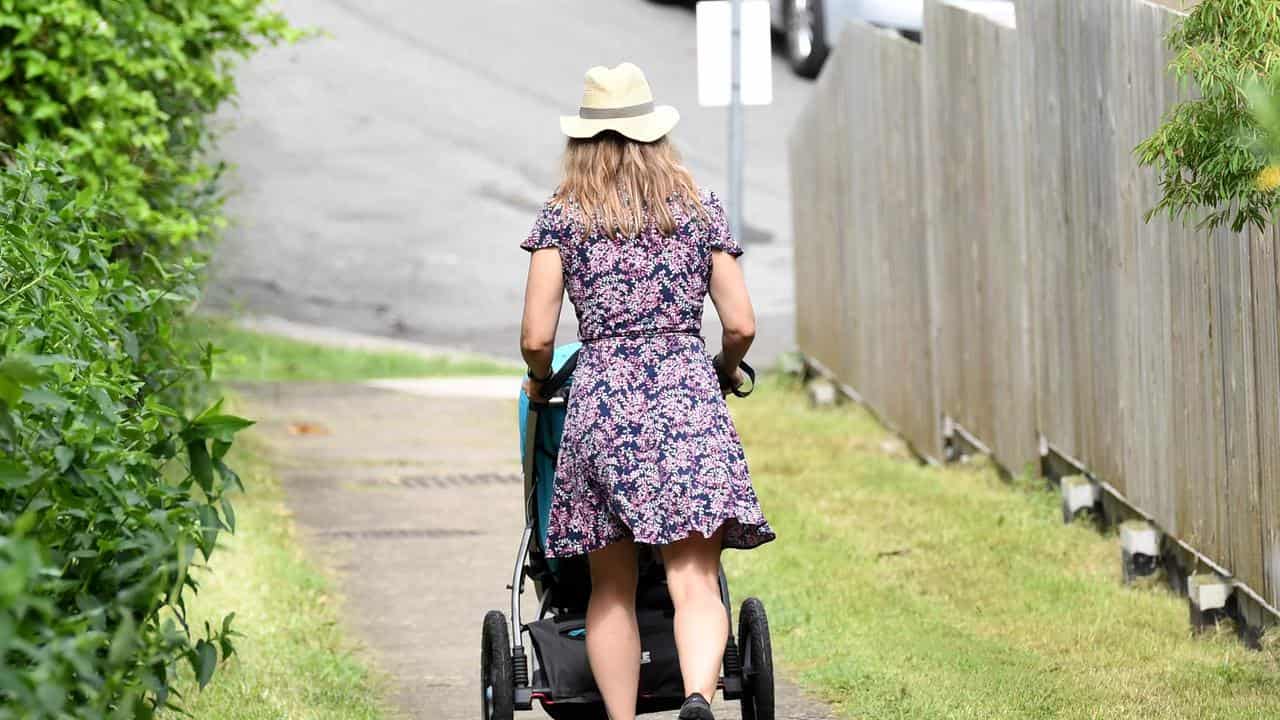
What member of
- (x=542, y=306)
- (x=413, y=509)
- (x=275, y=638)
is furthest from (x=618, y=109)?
(x=413, y=509)

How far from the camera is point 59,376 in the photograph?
378 centimetres

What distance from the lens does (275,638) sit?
21.1 feet

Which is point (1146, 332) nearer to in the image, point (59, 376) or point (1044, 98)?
point (1044, 98)

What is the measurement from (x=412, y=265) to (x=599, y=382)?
14.3m

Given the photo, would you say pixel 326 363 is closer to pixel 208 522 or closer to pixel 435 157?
pixel 435 157

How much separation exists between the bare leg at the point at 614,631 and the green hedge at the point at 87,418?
92cm

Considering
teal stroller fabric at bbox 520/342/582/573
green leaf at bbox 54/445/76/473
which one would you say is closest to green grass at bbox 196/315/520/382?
teal stroller fabric at bbox 520/342/582/573

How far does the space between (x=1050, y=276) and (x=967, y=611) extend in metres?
1.87

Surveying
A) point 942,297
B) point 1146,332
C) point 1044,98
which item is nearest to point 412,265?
point 942,297

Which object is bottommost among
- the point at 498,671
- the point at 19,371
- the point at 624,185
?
the point at 498,671

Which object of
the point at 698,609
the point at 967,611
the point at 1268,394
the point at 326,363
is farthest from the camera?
the point at 326,363

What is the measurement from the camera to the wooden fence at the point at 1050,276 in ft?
19.4

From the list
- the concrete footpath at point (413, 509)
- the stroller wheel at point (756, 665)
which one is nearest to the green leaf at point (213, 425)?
the stroller wheel at point (756, 665)

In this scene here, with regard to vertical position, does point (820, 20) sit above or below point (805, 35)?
above
